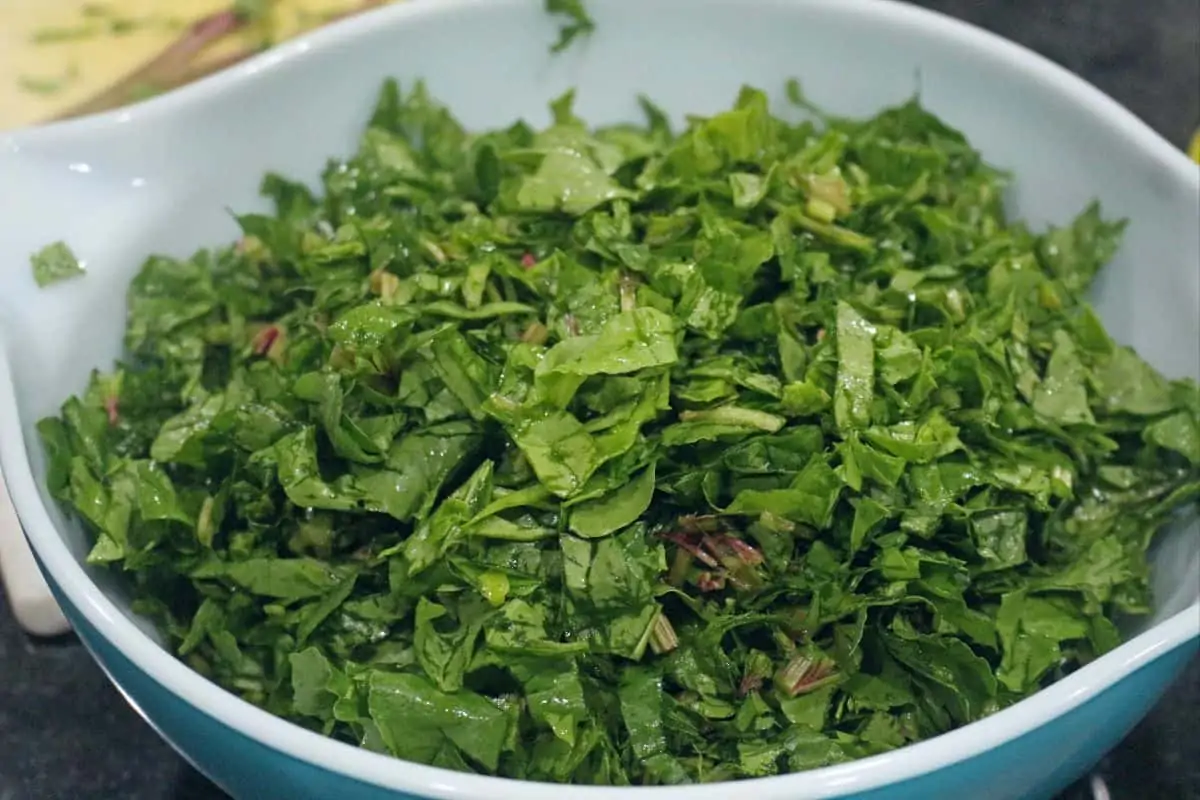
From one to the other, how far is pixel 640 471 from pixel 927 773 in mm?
313

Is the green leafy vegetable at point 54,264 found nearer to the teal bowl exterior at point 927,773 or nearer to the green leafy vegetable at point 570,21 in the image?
the teal bowl exterior at point 927,773

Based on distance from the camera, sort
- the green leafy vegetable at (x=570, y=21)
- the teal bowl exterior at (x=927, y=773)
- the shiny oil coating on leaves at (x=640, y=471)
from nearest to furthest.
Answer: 1. the teal bowl exterior at (x=927, y=773)
2. the shiny oil coating on leaves at (x=640, y=471)
3. the green leafy vegetable at (x=570, y=21)

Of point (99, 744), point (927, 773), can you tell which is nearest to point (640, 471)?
point (927, 773)

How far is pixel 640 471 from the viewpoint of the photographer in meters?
0.91

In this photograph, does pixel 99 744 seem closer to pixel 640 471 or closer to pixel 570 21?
pixel 640 471

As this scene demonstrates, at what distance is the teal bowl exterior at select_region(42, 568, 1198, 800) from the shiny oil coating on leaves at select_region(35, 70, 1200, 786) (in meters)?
0.07

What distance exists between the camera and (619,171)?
1.19 meters

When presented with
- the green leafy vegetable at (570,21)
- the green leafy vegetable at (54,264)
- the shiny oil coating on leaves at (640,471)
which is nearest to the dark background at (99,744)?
the shiny oil coating on leaves at (640,471)

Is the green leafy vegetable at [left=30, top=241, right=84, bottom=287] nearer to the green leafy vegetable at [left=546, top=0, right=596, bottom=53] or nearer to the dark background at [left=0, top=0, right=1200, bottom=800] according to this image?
the dark background at [left=0, top=0, right=1200, bottom=800]

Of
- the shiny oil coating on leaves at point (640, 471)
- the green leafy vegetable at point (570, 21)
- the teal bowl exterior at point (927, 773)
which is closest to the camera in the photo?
the teal bowl exterior at point (927, 773)

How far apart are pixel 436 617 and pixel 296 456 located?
0.18m

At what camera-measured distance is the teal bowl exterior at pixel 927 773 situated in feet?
2.43

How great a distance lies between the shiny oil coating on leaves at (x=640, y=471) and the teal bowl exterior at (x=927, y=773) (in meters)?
0.07

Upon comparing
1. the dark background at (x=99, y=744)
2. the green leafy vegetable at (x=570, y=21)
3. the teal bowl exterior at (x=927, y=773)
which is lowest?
the dark background at (x=99, y=744)
